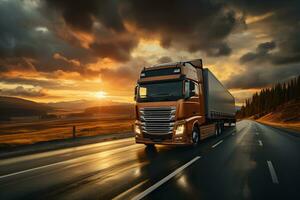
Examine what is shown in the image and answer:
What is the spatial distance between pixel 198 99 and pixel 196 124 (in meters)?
1.44

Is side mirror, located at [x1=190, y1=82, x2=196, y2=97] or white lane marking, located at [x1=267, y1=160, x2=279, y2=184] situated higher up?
side mirror, located at [x1=190, y1=82, x2=196, y2=97]

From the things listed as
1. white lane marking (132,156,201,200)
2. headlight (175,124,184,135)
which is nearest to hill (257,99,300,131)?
headlight (175,124,184,135)

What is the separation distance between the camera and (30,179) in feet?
19.9

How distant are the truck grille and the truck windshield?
55 centimetres

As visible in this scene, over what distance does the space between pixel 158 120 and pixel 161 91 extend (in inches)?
57.8

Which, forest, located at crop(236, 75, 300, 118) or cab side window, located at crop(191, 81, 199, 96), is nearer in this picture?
cab side window, located at crop(191, 81, 199, 96)

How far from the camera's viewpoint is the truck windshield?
10383 mm

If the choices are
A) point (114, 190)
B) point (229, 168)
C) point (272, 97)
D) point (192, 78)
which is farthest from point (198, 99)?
point (272, 97)

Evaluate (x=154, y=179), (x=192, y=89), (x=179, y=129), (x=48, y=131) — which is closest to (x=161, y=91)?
(x=192, y=89)

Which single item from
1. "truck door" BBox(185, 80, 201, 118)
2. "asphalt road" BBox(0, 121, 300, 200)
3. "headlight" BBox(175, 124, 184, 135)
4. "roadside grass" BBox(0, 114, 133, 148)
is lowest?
"roadside grass" BBox(0, 114, 133, 148)

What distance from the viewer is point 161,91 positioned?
1072cm

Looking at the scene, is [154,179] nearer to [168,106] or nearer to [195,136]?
[168,106]

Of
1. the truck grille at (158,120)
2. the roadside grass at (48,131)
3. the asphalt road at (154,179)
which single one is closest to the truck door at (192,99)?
the truck grille at (158,120)

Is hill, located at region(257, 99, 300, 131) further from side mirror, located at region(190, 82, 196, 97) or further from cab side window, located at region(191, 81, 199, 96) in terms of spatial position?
side mirror, located at region(190, 82, 196, 97)
